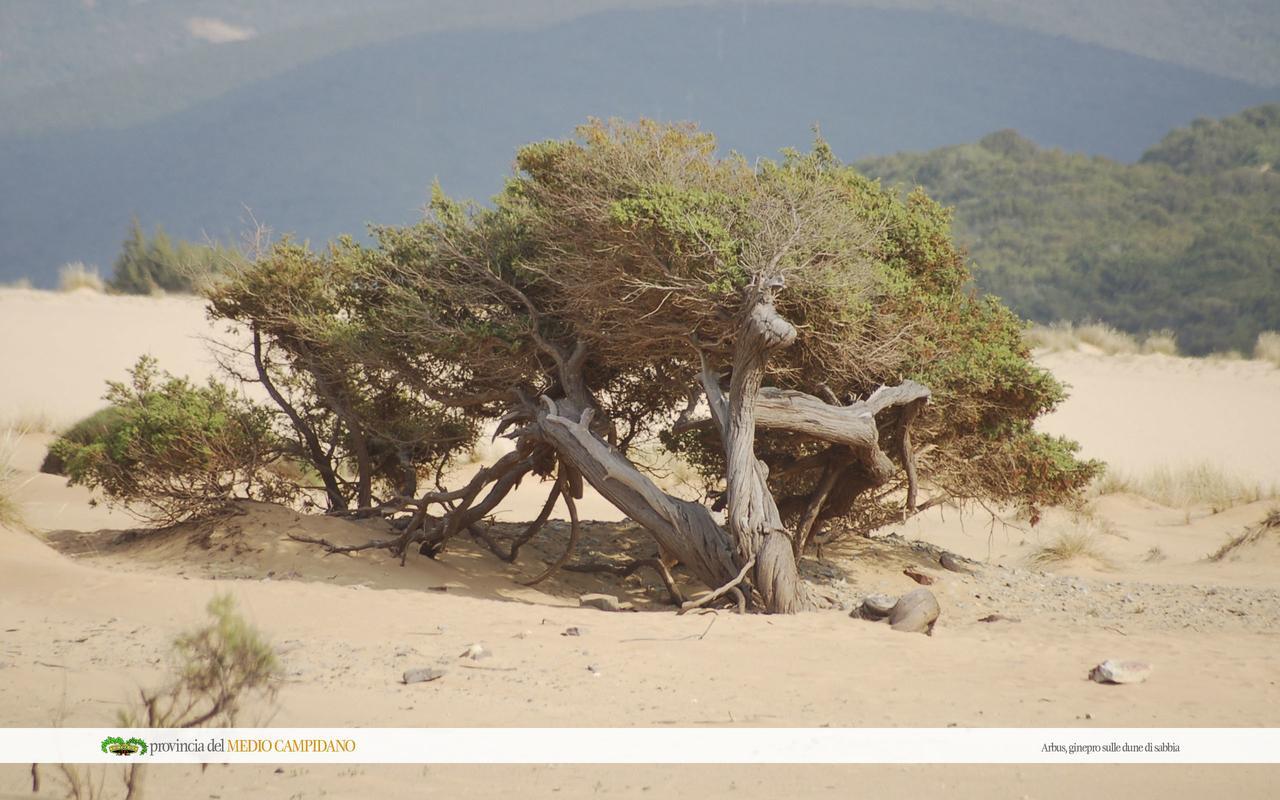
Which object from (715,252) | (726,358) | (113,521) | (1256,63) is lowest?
(113,521)

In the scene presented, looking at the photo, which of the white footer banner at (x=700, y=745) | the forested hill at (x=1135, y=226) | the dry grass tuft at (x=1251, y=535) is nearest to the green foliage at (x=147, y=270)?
the forested hill at (x=1135, y=226)

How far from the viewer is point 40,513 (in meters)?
14.1

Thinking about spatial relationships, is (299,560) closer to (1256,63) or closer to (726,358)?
(726,358)

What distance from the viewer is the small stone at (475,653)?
7.39 m

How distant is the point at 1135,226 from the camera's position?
2084 inches

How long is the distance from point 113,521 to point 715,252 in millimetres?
9130

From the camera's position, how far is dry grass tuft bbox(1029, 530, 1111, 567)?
14750 millimetres

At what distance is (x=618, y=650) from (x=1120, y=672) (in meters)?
3.09

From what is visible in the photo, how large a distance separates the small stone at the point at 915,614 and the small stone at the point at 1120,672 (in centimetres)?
161

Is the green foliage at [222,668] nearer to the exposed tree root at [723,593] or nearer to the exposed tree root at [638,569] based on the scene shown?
the exposed tree root at [723,593]

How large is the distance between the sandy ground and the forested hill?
30.9 meters

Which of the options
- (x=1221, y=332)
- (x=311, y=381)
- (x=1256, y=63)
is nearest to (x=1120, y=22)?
(x=1256, y=63)

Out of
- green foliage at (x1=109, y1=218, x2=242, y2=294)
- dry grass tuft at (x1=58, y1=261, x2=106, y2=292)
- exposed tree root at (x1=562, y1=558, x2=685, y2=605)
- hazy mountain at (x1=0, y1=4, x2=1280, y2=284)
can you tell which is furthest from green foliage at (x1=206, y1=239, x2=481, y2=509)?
hazy mountain at (x1=0, y1=4, x2=1280, y2=284)

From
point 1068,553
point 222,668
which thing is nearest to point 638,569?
point 1068,553
